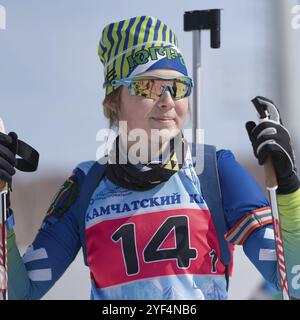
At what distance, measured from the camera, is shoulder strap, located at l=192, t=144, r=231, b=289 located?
161 cm

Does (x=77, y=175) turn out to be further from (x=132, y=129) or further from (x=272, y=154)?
(x=272, y=154)

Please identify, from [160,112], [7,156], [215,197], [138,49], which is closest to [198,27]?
[138,49]

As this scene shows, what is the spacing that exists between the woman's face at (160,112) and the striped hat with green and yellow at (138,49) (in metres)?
0.04

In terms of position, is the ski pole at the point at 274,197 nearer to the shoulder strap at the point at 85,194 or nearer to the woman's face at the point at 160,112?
the woman's face at the point at 160,112

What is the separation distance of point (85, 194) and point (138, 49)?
17.9 inches

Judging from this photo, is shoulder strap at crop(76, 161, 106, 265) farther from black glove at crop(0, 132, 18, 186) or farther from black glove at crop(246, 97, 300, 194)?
black glove at crop(246, 97, 300, 194)

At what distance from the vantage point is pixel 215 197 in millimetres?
1610

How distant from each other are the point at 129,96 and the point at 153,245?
1.44 feet

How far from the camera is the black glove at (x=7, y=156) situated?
152 cm

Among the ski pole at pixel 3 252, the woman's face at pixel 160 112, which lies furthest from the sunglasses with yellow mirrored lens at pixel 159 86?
the ski pole at pixel 3 252

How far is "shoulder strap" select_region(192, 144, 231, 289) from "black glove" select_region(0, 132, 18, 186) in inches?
20.4

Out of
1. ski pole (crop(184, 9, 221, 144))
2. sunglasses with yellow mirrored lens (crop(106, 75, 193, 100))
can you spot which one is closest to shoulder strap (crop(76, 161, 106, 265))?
sunglasses with yellow mirrored lens (crop(106, 75, 193, 100))

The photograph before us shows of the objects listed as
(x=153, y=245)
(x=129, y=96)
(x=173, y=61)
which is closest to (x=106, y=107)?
(x=129, y=96)

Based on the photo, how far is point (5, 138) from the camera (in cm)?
154
